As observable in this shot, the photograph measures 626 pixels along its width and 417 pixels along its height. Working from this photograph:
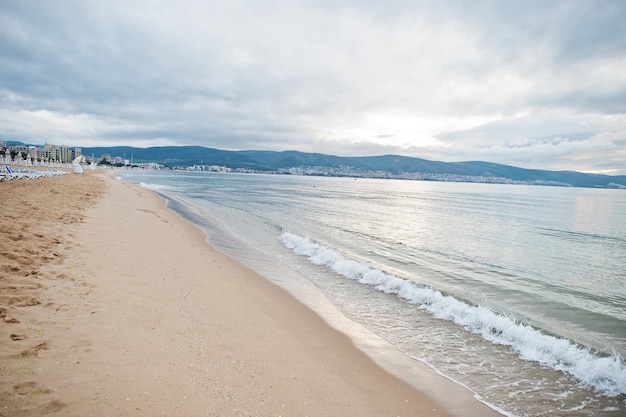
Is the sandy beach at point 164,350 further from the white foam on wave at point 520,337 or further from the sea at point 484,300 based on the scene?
the white foam on wave at point 520,337

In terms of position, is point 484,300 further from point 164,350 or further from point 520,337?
point 164,350

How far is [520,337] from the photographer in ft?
25.5

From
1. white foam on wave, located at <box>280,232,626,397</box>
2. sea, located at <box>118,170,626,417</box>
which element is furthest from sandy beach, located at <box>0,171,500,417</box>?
white foam on wave, located at <box>280,232,626,397</box>

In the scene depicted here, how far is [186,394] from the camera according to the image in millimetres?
4012

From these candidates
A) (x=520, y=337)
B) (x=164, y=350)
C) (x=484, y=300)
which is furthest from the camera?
(x=484, y=300)

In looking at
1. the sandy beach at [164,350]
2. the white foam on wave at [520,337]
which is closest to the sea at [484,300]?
the white foam on wave at [520,337]

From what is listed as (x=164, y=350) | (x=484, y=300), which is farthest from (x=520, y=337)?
(x=164, y=350)

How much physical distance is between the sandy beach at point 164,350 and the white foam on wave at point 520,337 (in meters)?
2.86

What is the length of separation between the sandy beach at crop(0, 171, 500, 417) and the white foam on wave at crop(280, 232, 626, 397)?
2864 millimetres

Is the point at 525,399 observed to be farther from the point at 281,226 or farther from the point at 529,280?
the point at 281,226

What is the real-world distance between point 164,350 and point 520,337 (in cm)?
802

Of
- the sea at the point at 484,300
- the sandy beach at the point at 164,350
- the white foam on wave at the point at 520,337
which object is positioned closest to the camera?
the sandy beach at the point at 164,350

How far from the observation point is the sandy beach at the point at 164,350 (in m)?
3.81

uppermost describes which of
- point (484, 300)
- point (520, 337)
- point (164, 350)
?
point (164, 350)
